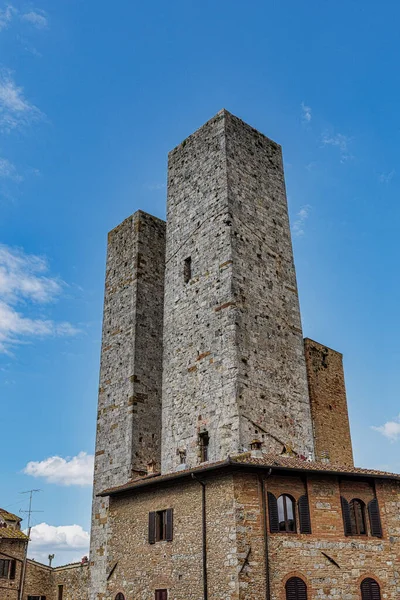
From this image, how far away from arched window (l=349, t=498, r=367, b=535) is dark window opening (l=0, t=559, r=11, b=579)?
68.7 ft

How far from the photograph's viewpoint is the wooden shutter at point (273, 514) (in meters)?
14.8

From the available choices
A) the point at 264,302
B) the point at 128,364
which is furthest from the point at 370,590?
the point at 128,364

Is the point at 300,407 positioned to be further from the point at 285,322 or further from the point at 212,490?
the point at 212,490

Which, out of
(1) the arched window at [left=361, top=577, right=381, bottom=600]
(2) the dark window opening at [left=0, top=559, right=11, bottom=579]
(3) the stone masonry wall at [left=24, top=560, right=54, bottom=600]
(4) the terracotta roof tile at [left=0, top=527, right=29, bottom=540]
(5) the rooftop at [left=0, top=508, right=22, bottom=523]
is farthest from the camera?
(5) the rooftop at [left=0, top=508, right=22, bottom=523]

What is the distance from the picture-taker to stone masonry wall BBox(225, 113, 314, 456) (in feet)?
64.3

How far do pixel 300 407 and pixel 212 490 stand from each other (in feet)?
22.3

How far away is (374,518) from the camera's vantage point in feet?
52.7

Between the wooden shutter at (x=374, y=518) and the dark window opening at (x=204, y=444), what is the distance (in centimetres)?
538

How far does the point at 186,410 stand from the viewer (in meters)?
20.6

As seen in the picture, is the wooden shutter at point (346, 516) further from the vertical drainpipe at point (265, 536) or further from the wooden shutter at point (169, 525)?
the wooden shutter at point (169, 525)

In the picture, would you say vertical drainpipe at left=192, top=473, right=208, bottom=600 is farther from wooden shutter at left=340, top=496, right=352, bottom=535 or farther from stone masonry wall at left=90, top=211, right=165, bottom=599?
stone masonry wall at left=90, top=211, right=165, bottom=599

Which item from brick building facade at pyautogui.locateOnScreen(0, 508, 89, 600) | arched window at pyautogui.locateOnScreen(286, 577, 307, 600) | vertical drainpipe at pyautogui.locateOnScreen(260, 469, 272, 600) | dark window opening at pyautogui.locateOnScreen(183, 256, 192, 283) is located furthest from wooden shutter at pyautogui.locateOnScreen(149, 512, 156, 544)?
brick building facade at pyautogui.locateOnScreen(0, 508, 89, 600)

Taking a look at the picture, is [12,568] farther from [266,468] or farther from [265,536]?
[266,468]

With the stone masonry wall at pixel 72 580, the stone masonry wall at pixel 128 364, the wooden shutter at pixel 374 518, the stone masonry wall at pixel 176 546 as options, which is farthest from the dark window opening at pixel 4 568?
the wooden shutter at pixel 374 518
